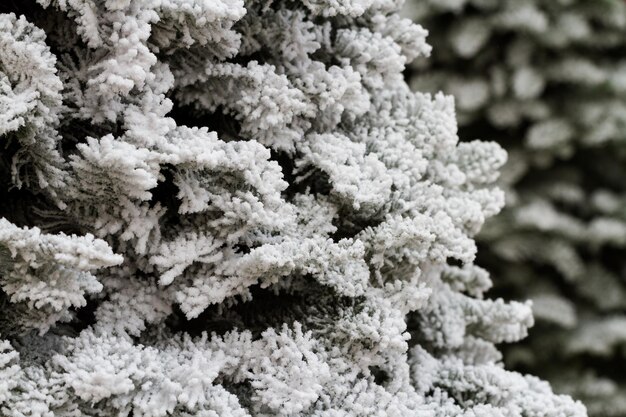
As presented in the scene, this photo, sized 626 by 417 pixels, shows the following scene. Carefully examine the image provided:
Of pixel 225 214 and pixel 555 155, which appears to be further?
pixel 555 155

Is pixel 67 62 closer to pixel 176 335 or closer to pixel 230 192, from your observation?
pixel 230 192

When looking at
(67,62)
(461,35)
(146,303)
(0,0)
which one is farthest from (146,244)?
(461,35)

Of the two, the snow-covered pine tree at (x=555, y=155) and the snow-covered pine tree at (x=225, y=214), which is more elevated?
the snow-covered pine tree at (x=555, y=155)

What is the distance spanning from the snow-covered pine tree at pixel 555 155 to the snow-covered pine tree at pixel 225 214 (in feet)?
4.92

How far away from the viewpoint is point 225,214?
926mm

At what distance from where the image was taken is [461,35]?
8.41 feet

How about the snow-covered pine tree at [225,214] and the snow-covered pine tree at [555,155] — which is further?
the snow-covered pine tree at [555,155]

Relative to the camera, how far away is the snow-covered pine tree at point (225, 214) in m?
0.84

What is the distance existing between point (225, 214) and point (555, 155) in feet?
6.56

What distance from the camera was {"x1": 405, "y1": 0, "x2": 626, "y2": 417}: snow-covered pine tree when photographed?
2.56m

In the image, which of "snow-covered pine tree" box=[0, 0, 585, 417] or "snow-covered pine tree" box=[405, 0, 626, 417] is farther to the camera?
"snow-covered pine tree" box=[405, 0, 626, 417]

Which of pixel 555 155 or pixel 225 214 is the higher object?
pixel 555 155

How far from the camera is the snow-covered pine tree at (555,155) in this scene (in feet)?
8.39

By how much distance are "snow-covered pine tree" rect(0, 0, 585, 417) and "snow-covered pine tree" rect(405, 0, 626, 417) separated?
4.92 feet
